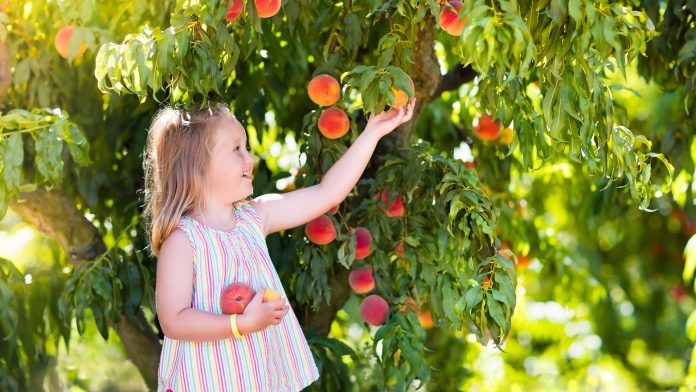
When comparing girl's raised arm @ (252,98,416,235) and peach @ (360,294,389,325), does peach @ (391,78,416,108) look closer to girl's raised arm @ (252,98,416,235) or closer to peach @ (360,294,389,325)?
girl's raised arm @ (252,98,416,235)

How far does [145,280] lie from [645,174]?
135 cm

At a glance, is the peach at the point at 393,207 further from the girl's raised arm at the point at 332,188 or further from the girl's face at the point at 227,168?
the girl's face at the point at 227,168

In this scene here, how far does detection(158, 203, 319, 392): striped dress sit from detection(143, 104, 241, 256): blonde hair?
0.19ft

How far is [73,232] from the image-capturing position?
3080mm

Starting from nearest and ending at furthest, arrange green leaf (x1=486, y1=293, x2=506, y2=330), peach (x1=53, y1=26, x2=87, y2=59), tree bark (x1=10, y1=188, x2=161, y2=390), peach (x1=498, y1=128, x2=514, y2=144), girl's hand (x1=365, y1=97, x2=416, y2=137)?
green leaf (x1=486, y1=293, x2=506, y2=330) < girl's hand (x1=365, y1=97, x2=416, y2=137) < peach (x1=53, y1=26, x2=87, y2=59) < tree bark (x1=10, y1=188, x2=161, y2=390) < peach (x1=498, y1=128, x2=514, y2=144)

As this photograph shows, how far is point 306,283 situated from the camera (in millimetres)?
2693

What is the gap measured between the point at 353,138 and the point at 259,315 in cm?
70

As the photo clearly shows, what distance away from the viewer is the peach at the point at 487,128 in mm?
3303

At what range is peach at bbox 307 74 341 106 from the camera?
2.52 metres

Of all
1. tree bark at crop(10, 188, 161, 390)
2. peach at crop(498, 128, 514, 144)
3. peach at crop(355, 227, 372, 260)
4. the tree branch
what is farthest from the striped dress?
peach at crop(498, 128, 514, 144)

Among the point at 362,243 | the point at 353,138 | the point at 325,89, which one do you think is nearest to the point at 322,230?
the point at 362,243

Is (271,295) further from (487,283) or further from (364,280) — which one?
(364,280)

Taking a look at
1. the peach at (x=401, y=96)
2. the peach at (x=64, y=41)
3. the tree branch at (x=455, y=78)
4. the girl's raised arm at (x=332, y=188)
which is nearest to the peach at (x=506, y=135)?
the tree branch at (x=455, y=78)

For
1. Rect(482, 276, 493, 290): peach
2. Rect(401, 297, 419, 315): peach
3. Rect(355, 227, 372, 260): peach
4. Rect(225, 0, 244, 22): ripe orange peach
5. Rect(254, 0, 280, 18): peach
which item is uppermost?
Rect(225, 0, 244, 22): ripe orange peach
